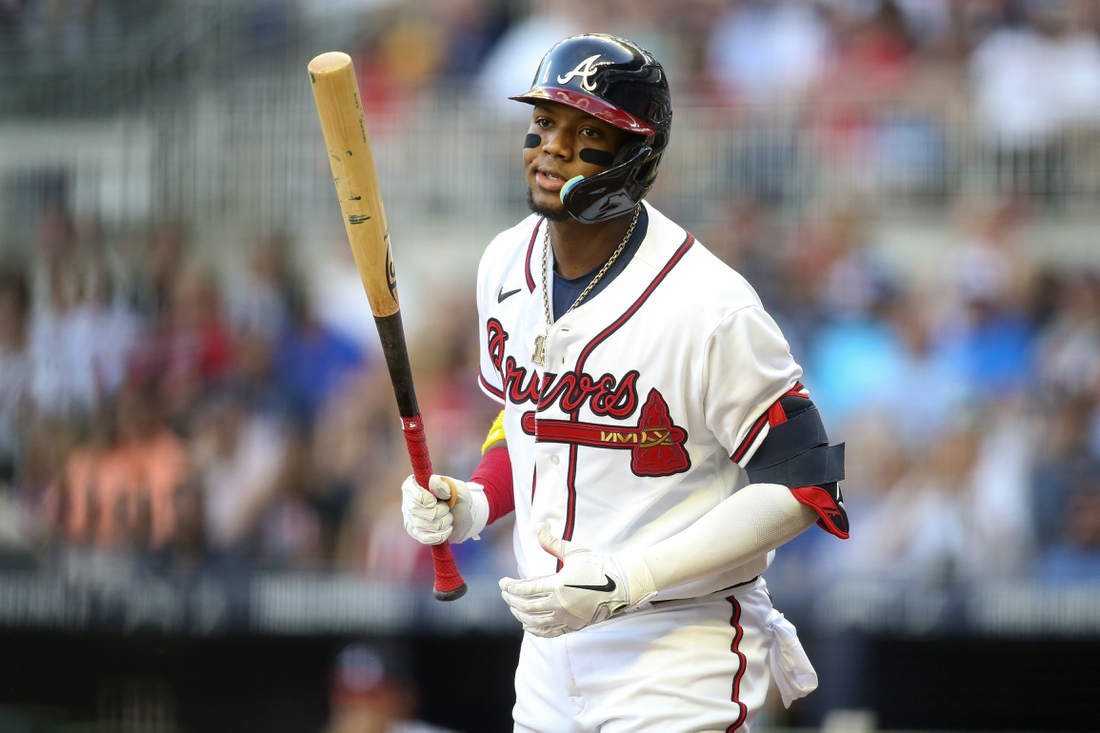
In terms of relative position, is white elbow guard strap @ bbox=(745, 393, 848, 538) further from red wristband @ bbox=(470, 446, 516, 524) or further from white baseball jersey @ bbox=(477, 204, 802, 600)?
red wristband @ bbox=(470, 446, 516, 524)

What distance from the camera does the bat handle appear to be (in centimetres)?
298

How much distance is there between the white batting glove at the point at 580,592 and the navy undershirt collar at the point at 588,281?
557 millimetres

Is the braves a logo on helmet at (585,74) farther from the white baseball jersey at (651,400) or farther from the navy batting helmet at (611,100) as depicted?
the white baseball jersey at (651,400)

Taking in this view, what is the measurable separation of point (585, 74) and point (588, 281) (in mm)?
442

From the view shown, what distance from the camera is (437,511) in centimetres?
294

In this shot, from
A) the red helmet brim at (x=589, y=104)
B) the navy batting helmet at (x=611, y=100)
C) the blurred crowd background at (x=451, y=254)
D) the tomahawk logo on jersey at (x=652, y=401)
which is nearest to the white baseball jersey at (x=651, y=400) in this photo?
the tomahawk logo on jersey at (x=652, y=401)

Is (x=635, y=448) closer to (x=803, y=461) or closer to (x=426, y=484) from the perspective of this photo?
(x=803, y=461)

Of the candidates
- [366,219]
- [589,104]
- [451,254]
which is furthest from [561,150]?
[451,254]

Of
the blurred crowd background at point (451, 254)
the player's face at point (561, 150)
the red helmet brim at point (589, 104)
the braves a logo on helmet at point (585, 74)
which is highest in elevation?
the braves a logo on helmet at point (585, 74)

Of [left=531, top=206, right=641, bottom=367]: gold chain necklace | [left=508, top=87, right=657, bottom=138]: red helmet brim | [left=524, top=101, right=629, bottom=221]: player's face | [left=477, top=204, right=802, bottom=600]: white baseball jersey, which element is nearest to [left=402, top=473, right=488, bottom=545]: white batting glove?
[left=477, top=204, right=802, bottom=600]: white baseball jersey

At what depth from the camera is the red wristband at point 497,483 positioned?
314cm

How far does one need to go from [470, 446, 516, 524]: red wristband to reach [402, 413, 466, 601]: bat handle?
15 cm

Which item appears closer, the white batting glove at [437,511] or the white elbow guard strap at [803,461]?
the white elbow guard strap at [803,461]

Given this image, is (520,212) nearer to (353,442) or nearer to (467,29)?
(467,29)
